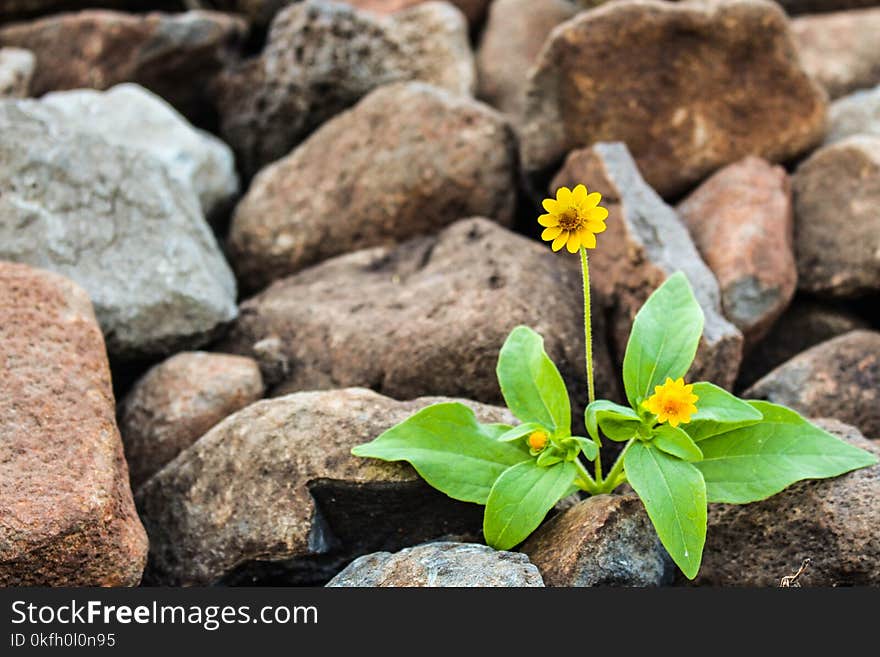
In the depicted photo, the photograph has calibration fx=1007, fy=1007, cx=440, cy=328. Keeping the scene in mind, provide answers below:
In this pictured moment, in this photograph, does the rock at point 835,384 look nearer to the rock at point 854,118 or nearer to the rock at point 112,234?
the rock at point 854,118

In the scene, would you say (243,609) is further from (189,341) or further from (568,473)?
(189,341)

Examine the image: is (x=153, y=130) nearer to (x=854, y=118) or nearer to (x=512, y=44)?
(x=512, y=44)

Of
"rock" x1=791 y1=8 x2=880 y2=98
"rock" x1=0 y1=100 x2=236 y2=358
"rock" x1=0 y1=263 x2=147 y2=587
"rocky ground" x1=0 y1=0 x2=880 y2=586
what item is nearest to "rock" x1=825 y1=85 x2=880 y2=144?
"rocky ground" x1=0 y1=0 x2=880 y2=586

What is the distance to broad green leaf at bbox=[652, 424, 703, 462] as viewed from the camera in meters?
2.56

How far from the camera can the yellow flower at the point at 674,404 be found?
2475 millimetres

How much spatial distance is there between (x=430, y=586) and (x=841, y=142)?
2.63 metres

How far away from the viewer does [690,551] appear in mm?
2420

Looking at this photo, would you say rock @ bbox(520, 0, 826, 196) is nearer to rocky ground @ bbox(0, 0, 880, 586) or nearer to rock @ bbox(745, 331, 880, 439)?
rocky ground @ bbox(0, 0, 880, 586)

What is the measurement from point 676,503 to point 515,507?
403 mm

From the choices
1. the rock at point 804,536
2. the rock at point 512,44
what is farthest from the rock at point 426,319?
the rock at point 512,44

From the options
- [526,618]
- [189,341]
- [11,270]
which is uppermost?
[11,270]

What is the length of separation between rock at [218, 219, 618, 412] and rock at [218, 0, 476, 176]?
98cm

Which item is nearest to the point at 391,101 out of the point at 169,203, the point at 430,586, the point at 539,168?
the point at 539,168

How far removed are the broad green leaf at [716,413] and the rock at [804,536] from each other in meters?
0.23
